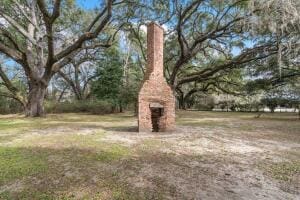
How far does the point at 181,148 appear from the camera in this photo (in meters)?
6.42

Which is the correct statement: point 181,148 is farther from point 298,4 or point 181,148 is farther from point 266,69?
point 266,69

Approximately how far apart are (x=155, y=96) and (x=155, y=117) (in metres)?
0.87

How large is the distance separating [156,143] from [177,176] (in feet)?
9.73

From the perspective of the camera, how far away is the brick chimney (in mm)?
9555

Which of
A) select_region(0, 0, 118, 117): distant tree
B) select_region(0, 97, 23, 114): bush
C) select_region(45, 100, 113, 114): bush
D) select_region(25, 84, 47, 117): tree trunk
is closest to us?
select_region(0, 0, 118, 117): distant tree

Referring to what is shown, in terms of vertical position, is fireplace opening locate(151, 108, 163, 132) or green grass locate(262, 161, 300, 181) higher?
fireplace opening locate(151, 108, 163, 132)

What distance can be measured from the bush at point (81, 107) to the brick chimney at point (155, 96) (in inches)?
449

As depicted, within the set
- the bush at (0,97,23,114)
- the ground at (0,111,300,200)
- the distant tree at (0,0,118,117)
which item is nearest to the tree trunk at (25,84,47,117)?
the distant tree at (0,0,118,117)

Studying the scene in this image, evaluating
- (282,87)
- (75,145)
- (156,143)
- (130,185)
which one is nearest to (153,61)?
(156,143)

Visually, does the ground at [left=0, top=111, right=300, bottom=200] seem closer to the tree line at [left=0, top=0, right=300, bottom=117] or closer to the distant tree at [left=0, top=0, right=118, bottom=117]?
the tree line at [left=0, top=0, right=300, bottom=117]

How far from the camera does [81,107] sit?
22.2m

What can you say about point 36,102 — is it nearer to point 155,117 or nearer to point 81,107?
point 81,107

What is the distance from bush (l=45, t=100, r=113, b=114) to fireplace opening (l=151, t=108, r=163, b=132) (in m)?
11.2

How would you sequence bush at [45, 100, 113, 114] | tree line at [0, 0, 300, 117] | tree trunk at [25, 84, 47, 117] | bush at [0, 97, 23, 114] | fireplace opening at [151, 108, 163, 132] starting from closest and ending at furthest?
fireplace opening at [151, 108, 163, 132], tree line at [0, 0, 300, 117], tree trunk at [25, 84, 47, 117], bush at [45, 100, 113, 114], bush at [0, 97, 23, 114]
